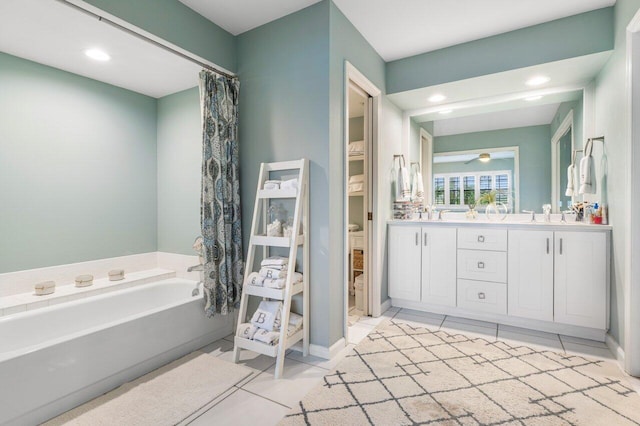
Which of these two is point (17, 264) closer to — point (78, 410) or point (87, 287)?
point (87, 287)

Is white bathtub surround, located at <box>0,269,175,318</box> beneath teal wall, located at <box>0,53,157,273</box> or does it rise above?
beneath

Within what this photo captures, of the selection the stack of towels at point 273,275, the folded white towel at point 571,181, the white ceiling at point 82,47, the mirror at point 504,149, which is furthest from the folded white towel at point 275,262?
the folded white towel at point 571,181

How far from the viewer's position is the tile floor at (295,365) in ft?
5.43

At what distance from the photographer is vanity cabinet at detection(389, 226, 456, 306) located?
119 inches

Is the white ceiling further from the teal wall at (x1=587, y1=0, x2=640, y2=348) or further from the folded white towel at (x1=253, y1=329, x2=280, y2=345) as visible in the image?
the teal wall at (x1=587, y1=0, x2=640, y2=348)

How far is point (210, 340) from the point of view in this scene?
8.29 feet

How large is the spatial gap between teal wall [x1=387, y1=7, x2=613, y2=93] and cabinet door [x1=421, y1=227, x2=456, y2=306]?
1.47 m

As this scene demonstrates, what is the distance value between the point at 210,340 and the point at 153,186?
1.88 meters

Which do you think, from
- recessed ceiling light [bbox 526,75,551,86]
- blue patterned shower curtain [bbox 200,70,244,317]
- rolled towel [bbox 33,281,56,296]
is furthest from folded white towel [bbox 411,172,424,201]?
rolled towel [bbox 33,281,56,296]

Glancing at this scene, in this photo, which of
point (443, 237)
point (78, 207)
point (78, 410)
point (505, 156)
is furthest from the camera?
point (505, 156)

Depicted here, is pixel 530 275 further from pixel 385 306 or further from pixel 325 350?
pixel 325 350

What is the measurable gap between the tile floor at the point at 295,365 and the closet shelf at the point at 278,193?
1.19 meters

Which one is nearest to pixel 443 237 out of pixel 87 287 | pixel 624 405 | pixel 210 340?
pixel 624 405

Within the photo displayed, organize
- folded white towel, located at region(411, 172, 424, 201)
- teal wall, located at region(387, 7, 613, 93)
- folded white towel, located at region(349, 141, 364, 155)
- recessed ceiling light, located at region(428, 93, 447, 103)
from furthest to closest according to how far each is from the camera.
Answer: folded white towel, located at region(349, 141, 364, 155) < folded white towel, located at region(411, 172, 424, 201) < recessed ceiling light, located at region(428, 93, 447, 103) < teal wall, located at region(387, 7, 613, 93)
